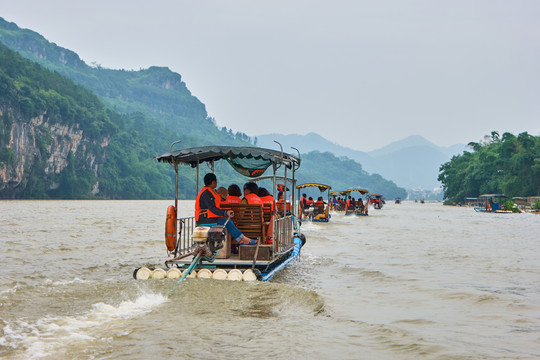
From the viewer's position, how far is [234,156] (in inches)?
405

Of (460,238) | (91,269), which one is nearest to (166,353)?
(91,269)

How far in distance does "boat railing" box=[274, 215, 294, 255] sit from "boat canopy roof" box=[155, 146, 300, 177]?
1276 millimetres

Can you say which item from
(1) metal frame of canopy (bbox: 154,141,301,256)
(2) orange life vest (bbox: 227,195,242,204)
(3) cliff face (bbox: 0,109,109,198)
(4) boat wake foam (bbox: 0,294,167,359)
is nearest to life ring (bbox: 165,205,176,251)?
(1) metal frame of canopy (bbox: 154,141,301,256)

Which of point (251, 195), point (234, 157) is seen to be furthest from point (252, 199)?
point (234, 157)

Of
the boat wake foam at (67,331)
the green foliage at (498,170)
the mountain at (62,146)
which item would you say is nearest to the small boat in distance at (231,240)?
the boat wake foam at (67,331)

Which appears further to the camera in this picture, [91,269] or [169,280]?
[91,269]

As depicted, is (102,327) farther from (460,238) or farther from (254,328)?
(460,238)

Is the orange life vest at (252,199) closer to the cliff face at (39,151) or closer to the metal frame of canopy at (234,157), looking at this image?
the metal frame of canopy at (234,157)

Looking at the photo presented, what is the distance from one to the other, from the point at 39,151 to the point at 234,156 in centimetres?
9811

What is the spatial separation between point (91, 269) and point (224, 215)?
4.53 metres

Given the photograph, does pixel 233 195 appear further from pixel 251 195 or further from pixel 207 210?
pixel 207 210

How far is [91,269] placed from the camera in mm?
12484

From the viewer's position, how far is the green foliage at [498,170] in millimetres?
76750

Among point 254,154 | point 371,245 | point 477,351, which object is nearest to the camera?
point 477,351
